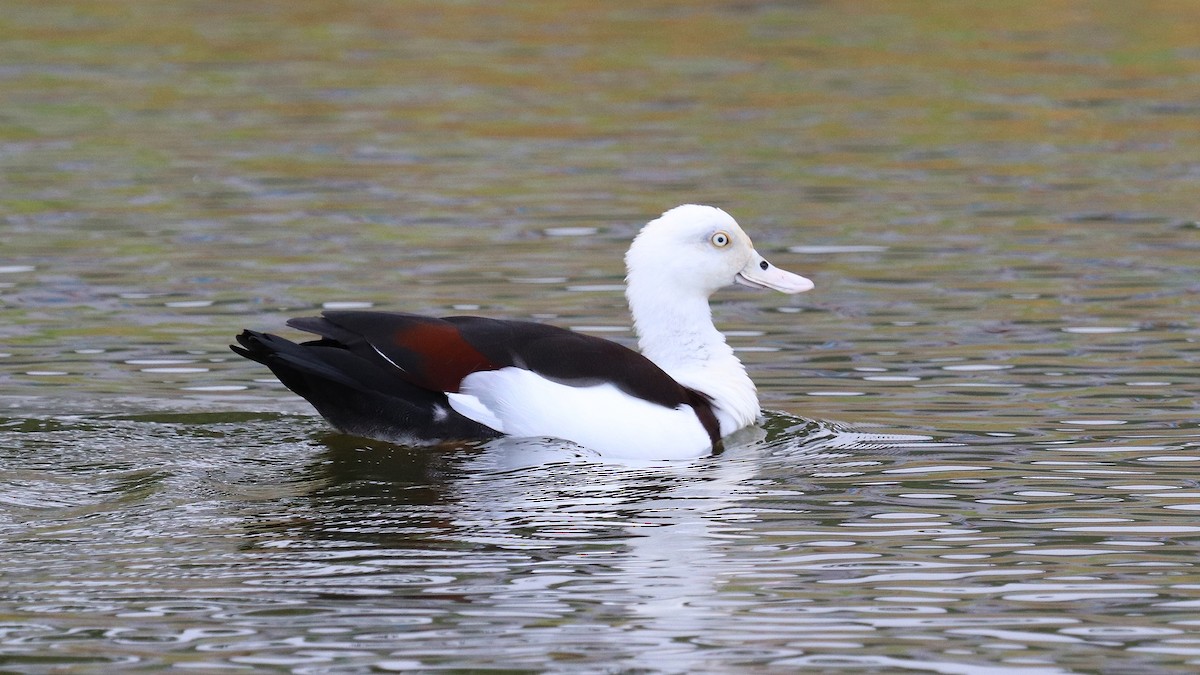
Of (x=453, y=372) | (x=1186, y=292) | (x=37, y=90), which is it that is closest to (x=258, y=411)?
(x=453, y=372)

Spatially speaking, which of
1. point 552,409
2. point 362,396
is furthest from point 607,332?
point 362,396

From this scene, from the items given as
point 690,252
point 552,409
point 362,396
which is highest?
point 690,252

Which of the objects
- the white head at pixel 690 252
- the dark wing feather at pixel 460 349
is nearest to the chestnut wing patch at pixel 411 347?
the dark wing feather at pixel 460 349

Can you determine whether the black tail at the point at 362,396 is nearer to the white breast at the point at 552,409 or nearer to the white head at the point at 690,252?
the white breast at the point at 552,409

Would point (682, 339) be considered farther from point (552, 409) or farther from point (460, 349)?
point (460, 349)

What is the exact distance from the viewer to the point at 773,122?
737 inches

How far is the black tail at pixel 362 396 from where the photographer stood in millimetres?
8883

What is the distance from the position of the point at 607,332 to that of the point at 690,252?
176cm

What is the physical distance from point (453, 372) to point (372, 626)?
103 inches

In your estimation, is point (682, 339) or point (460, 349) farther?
point (682, 339)

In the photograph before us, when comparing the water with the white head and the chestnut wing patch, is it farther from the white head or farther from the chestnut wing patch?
the white head

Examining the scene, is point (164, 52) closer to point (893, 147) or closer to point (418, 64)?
point (418, 64)

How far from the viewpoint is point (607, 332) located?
11.7m

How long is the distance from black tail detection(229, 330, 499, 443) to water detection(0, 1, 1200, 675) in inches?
5.1
